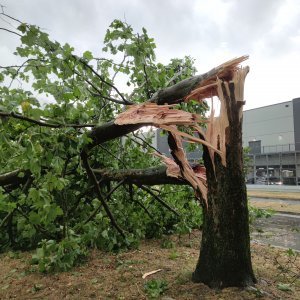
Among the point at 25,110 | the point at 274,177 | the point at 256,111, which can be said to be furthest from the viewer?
the point at 256,111

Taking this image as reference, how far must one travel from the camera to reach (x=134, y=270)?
4012 mm

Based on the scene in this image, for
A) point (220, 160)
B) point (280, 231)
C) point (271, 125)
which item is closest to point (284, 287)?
point (220, 160)

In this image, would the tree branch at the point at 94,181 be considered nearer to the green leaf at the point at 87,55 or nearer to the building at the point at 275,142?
the green leaf at the point at 87,55

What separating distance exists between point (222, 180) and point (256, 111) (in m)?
28.2

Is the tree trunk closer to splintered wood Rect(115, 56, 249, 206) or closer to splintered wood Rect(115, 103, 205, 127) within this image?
splintered wood Rect(115, 56, 249, 206)

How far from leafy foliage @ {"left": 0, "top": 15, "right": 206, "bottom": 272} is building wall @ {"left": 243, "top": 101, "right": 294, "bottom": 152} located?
22.5 m

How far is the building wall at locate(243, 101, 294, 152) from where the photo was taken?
2630 centimetres

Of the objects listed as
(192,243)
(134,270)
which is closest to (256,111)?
(192,243)

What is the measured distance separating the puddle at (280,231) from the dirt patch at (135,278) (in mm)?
1454

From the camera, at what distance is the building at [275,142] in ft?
80.7

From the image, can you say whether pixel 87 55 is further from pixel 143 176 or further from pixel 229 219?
pixel 229 219

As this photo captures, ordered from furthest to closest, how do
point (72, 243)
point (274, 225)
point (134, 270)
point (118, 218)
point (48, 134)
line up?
point (274, 225) < point (118, 218) < point (134, 270) < point (72, 243) < point (48, 134)

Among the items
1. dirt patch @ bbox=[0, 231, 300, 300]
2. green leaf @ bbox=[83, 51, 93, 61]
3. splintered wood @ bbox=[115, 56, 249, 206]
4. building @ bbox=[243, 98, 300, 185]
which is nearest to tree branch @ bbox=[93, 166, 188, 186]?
splintered wood @ bbox=[115, 56, 249, 206]

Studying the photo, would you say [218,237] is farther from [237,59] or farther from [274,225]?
[274,225]
